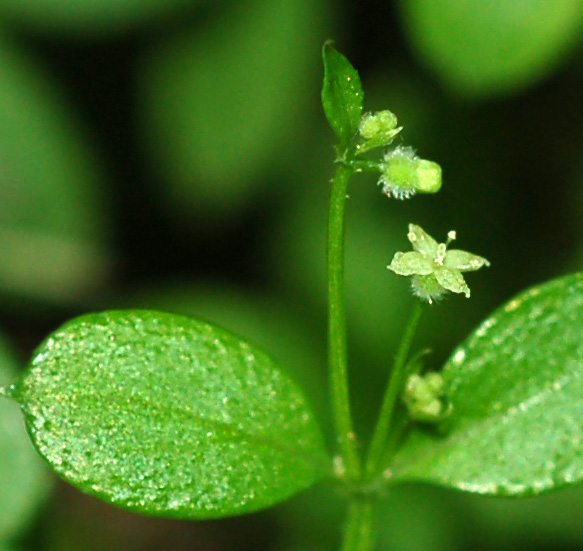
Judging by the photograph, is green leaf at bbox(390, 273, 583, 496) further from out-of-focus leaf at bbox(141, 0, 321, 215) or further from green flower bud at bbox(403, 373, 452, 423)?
out-of-focus leaf at bbox(141, 0, 321, 215)

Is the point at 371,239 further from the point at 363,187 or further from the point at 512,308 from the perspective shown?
the point at 512,308

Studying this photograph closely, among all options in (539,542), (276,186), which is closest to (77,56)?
(276,186)

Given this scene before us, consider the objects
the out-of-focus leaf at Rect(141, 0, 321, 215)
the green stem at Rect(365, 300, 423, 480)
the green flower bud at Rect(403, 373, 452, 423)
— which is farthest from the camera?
the out-of-focus leaf at Rect(141, 0, 321, 215)

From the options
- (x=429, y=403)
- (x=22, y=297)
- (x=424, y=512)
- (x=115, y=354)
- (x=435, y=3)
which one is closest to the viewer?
(x=115, y=354)

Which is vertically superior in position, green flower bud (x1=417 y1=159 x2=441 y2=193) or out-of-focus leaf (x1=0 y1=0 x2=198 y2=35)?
green flower bud (x1=417 y1=159 x2=441 y2=193)

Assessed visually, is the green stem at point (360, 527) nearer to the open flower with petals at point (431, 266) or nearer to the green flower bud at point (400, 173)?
the open flower with petals at point (431, 266)

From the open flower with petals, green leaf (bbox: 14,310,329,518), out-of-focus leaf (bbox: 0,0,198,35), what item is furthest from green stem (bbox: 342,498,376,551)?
out-of-focus leaf (bbox: 0,0,198,35)
